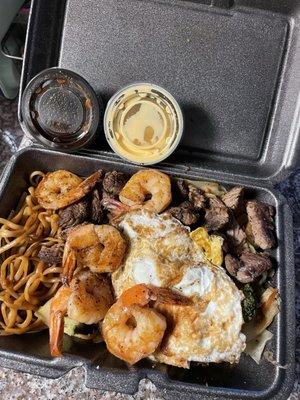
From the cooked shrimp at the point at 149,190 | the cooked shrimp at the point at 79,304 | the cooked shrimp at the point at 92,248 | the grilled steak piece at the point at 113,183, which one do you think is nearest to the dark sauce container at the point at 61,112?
the grilled steak piece at the point at 113,183

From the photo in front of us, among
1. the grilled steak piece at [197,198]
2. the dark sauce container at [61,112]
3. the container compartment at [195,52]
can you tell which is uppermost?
the container compartment at [195,52]

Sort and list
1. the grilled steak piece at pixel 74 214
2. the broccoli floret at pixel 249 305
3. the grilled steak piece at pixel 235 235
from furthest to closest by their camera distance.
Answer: the grilled steak piece at pixel 235 235 → the grilled steak piece at pixel 74 214 → the broccoli floret at pixel 249 305

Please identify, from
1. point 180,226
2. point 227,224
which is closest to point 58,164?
point 180,226

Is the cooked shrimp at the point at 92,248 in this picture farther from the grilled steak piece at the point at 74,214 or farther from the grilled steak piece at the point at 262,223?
the grilled steak piece at the point at 262,223

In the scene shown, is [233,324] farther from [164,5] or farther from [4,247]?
[164,5]

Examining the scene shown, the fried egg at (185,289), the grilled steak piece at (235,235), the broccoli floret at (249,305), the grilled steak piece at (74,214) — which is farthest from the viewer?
the grilled steak piece at (235,235)

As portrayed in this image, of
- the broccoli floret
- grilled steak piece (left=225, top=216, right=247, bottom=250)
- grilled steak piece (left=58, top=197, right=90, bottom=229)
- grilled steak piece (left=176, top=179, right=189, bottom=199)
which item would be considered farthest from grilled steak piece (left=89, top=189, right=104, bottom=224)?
the broccoli floret
